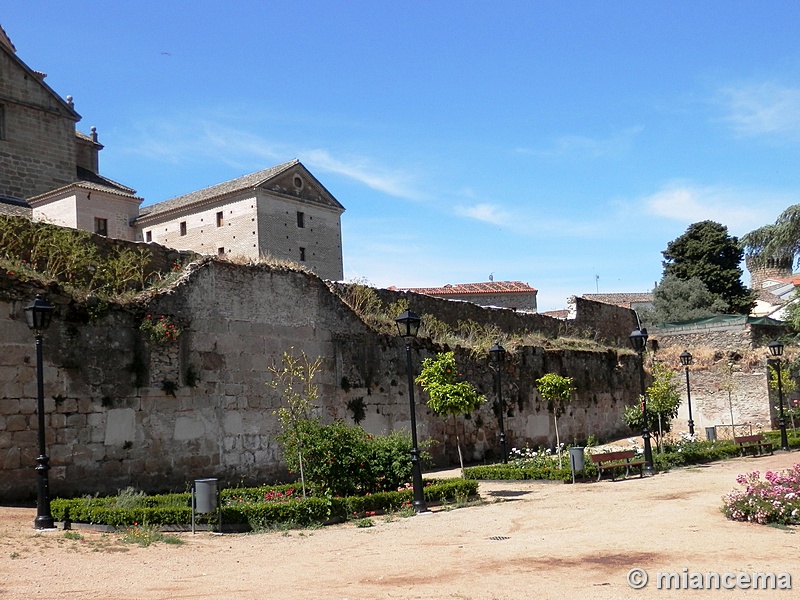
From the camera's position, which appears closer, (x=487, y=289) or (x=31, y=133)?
(x=31, y=133)

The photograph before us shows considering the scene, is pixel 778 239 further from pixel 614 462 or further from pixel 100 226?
pixel 100 226

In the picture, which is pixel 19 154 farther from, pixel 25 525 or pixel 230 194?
pixel 25 525

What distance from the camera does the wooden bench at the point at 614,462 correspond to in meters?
17.4

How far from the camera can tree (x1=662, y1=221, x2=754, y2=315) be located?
5075cm

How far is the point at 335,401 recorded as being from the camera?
1873cm

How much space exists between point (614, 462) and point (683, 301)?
1335 inches

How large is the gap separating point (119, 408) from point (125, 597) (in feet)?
24.7

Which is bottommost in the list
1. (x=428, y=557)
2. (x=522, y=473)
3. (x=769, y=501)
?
(x=522, y=473)

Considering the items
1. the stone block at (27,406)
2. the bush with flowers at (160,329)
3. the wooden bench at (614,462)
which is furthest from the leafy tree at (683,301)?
the stone block at (27,406)

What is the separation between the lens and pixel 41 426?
432 inches

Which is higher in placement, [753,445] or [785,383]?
[785,383]

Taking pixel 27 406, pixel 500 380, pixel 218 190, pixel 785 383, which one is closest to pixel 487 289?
pixel 218 190

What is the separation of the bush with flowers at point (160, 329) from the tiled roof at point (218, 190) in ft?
93.1

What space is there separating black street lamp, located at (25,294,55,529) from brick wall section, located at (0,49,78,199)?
78.7 ft
